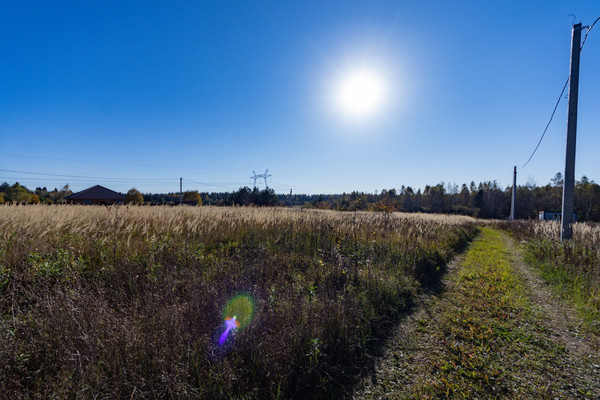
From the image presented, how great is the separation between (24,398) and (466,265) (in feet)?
31.4

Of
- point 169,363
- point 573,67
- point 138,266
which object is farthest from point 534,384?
point 573,67

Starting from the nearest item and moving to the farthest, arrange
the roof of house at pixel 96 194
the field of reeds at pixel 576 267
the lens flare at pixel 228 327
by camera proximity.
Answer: the lens flare at pixel 228 327, the field of reeds at pixel 576 267, the roof of house at pixel 96 194

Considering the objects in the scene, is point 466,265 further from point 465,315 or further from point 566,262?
point 465,315

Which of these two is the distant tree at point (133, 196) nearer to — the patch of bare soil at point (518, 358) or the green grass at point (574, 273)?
the patch of bare soil at point (518, 358)

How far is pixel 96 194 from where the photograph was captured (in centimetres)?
4075

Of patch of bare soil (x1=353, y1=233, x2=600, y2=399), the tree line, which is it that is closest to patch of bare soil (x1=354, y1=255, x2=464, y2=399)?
patch of bare soil (x1=353, y1=233, x2=600, y2=399)

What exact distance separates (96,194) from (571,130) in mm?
55607

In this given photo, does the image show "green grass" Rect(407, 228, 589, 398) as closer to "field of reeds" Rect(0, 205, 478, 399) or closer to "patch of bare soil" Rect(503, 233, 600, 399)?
"patch of bare soil" Rect(503, 233, 600, 399)

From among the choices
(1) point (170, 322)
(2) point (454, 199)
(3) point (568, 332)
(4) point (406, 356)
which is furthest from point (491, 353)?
(2) point (454, 199)

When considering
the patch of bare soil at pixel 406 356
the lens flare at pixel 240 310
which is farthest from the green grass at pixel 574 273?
the lens flare at pixel 240 310

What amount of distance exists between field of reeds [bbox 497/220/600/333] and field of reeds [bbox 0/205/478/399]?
9.01 feet

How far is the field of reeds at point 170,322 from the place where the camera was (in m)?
2.01

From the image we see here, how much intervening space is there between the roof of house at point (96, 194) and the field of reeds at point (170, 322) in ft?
145

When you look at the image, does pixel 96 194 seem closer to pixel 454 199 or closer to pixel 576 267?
pixel 576 267
